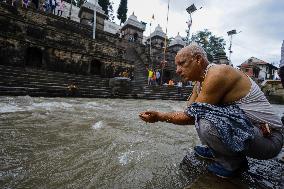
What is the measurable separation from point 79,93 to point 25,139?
374 inches

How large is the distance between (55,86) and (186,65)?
35.6 feet

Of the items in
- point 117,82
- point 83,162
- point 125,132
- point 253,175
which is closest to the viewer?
point 253,175

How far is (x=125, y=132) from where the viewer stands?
412 cm

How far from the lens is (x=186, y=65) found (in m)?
2.25

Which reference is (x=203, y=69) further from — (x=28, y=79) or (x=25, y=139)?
(x=28, y=79)

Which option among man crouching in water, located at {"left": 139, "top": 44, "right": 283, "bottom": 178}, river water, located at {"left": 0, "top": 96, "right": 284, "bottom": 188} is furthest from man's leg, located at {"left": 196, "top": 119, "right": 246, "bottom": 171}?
river water, located at {"left": 0, "top": 96, "right": 284, "bottom": 188}

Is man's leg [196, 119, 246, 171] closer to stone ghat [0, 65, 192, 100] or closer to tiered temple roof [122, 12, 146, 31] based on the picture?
stone ghat [0, 65, 192, 100]

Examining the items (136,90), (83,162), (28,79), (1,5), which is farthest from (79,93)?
(1,5)

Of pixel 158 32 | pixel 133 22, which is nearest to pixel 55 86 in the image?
pixel 133 22

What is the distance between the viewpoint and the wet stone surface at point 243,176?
1.91 metres

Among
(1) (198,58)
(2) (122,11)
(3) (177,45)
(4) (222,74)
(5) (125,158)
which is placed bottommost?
(5) (125,158)

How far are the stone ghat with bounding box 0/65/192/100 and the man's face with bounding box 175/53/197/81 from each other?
9365 mm

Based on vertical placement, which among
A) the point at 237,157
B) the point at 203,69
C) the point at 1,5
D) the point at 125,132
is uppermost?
the point at 1,5

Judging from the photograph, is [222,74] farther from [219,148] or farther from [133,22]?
[133,22]
